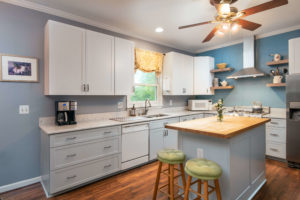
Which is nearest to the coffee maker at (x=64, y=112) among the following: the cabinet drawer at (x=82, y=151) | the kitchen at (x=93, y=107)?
the kitchen at (x=93, y=107)

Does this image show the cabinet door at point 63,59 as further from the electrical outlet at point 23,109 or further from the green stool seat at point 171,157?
the green stool seat at point 171,157

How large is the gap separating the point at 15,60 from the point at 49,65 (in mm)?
493

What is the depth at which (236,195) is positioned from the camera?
6.19ft

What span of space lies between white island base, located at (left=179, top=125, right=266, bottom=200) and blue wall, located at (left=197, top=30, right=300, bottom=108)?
5.96 ft

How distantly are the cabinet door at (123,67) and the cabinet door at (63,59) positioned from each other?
614mm

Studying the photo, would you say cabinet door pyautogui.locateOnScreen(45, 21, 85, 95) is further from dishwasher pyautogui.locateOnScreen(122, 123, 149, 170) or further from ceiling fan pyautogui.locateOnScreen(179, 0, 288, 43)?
ceiling fan pyautogui.locateOnScreen(179, 0, 288, 43)

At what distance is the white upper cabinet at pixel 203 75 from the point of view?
4.56 metres

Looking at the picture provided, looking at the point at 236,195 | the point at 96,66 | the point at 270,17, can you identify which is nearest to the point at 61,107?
the point at 96,66

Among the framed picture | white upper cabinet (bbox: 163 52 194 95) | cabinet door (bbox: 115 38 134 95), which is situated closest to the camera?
the framed picture

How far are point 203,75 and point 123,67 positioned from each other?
7.95ft

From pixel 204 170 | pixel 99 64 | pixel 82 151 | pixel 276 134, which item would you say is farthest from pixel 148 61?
pixel 276 134

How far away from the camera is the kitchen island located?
5.76ft

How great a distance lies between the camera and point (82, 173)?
2385mm

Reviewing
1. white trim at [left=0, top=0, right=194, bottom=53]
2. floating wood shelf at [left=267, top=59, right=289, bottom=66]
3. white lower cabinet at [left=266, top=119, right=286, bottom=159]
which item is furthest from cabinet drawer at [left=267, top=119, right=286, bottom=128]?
white trim at [left=0, top=0, right=194, bottom=53]
